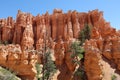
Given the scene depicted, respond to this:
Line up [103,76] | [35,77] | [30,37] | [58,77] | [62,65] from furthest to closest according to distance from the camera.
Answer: [30,37], [62,65], [58,77], [103,76], [35,77]

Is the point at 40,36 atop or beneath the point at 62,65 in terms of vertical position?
atop

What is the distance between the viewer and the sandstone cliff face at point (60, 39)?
48125 millimetres

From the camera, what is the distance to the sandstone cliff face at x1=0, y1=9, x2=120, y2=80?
4812 cm

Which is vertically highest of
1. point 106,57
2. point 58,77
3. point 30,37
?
point 30,37

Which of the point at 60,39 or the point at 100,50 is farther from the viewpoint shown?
the point at 60,39

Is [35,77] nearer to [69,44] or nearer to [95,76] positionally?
[95,76]

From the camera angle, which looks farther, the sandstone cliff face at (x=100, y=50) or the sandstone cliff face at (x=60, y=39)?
the sandstone cliff face at (x=100, y=50)

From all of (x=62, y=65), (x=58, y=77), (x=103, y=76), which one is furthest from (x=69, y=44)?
(x=103, y=76)

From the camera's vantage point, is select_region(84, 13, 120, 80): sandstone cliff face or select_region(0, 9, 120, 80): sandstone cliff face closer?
select_region(0, 9, 120, 80): sandstone cliff face

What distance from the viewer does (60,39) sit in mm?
70125

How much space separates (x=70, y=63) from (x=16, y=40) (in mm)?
21848

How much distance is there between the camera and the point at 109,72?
53688mm

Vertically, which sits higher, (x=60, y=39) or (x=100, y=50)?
(x=60, y=39)

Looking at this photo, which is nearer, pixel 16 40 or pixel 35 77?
pixel 35 77
